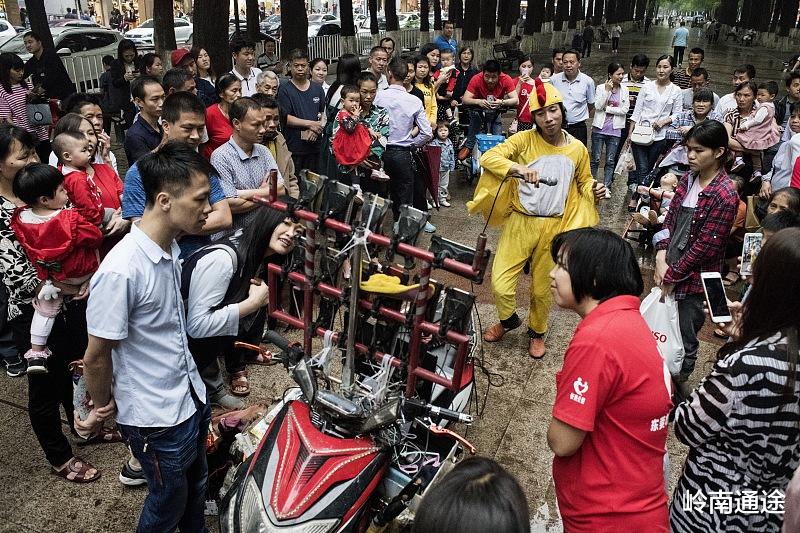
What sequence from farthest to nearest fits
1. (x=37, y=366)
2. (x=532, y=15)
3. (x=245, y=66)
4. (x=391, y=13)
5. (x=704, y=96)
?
(x=532, y=15), (x=391, y=13), (x=245, y=66), (x=704, y=96), (x=37, y=366)

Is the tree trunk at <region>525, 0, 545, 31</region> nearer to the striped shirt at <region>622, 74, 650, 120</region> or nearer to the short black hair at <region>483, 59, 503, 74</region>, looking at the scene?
the striped shirt at <region>622, 74, 650, 120</region>

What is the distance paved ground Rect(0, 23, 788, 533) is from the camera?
125 inches

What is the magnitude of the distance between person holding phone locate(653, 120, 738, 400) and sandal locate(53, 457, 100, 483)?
10.8 ft

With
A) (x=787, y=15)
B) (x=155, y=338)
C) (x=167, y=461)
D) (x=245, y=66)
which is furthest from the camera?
(x=787, y=15)

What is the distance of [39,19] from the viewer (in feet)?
45.2

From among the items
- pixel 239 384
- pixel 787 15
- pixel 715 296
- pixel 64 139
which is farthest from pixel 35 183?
pixel 787 15

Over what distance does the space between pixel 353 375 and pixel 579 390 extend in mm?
1027

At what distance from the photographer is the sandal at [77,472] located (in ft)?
11.0

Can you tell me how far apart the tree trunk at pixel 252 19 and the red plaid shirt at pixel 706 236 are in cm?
1746

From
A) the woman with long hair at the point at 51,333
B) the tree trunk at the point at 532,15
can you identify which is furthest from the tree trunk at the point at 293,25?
the tree trunk at the point at 532,15

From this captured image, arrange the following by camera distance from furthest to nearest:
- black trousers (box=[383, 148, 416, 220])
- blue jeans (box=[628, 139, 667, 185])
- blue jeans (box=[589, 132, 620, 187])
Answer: blue jeans (box=[589, 132, 620, 187]), blue jeans (box=[628, 139, 667, 185]), black trousers (box=[383, 148, 416, 220])

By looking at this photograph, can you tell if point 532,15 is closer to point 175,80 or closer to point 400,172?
point 400,172

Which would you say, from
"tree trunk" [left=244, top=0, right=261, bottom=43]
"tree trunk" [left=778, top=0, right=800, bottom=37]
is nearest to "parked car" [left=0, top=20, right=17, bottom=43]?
"tree trunk" [left=244, top=0, right=261, bottom=43]

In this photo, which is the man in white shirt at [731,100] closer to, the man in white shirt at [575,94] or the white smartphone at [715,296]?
the man in white shirt at [575,94]
